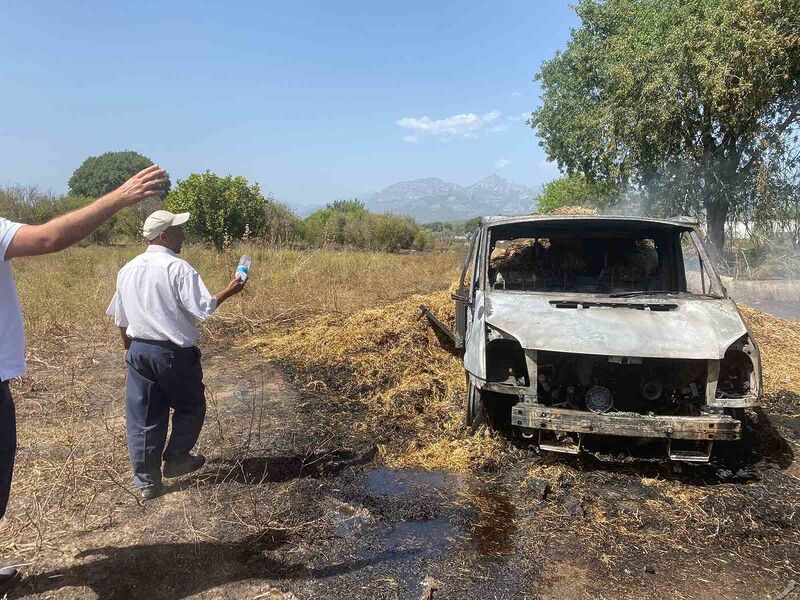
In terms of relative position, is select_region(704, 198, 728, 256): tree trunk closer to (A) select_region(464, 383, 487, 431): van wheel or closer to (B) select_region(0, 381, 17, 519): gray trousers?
(A) select_region(464, 383, 487, 431): van wheel

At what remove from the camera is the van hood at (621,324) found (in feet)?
11.5

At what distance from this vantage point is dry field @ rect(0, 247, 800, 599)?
267 cm

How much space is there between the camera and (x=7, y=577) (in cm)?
253

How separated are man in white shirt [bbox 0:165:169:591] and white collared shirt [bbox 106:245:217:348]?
0.80 meters

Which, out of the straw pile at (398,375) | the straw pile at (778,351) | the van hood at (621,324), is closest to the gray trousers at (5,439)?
the straw pile at (398,375)

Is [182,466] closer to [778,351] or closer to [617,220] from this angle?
[617,220]

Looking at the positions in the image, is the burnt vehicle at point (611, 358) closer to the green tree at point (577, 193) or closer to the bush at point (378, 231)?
the green tree at point (577, 193)

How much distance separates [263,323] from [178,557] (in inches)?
228

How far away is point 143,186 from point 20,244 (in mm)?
525

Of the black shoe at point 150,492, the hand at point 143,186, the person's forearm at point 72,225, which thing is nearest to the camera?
the person's forearm at point 72,225

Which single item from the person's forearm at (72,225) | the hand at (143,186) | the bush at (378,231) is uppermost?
the bush at (378,231)

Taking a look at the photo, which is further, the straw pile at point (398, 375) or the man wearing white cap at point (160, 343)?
the straw pile at point (398, 375)

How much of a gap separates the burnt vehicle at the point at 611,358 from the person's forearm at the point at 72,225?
8.31ft

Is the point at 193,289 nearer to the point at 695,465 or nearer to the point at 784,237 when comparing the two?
the point at 695,465
